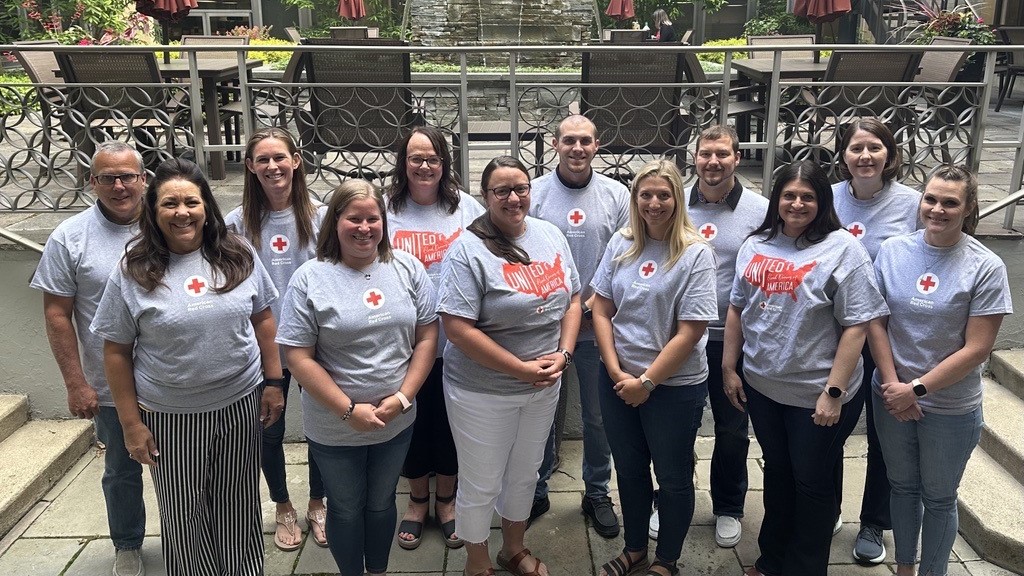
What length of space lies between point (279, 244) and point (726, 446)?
2.17 meters

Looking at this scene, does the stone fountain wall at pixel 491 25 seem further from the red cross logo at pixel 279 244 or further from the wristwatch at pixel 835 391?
the wristwatch at pixel 835 391

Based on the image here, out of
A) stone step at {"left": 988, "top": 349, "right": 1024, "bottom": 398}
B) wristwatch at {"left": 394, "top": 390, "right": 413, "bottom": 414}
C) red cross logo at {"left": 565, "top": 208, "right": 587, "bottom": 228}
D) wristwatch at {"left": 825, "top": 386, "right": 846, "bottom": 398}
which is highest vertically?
red cross logo at {"left": 565, "top": 208, "right": 587, "bottom": 228}

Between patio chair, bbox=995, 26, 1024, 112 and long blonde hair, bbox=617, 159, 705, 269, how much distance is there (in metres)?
8.30

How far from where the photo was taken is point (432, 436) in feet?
12.4

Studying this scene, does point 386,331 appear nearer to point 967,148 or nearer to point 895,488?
point 895,488

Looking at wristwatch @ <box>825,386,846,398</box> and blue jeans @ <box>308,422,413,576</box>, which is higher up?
wristwatch @ <box>825,386,846,398</box>

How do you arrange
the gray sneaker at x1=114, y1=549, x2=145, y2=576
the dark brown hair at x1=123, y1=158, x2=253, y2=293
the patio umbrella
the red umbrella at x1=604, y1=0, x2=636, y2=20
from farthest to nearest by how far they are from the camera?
the red umbrella at x1=604, y1=0, x2=636, y2=20 < the patio umbrella < the gray sneaker at x1=114, y1=549, x2=145, y2=576 < the dark brown hair at x1=123, y1=158, x2=253, y2=293

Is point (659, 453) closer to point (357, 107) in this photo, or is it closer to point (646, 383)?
point (646, 383)

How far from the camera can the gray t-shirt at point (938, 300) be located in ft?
9.64

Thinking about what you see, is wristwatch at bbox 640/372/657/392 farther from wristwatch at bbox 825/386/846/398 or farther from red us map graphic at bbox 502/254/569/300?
wristwatch at bbox 825/386/846/398

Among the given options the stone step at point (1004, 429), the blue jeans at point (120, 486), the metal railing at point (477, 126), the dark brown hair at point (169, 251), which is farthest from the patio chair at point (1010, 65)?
the blue jeans at point (120, 486)

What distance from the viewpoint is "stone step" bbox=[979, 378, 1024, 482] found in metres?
4.11

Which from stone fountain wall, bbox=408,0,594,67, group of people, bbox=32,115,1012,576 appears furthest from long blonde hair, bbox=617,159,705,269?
stone fountain wall, bbox=408,0,594,67

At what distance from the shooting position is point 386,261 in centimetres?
303
